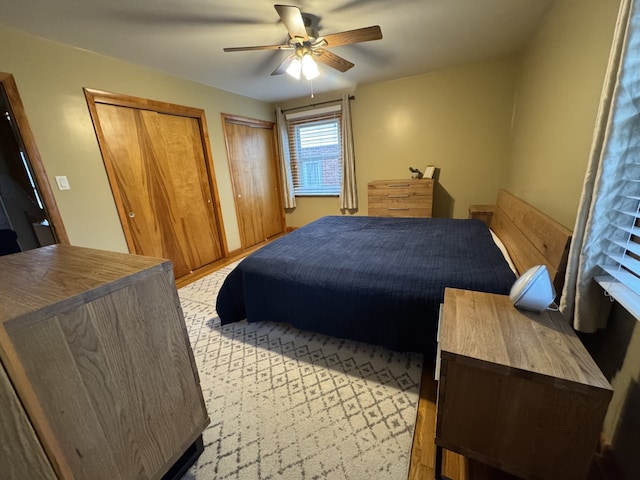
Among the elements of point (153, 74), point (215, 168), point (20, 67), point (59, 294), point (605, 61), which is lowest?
point (59, 294)

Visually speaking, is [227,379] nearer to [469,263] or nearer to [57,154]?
[469,263]

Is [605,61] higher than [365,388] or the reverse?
higher

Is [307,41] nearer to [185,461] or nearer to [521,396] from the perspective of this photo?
[521,396]

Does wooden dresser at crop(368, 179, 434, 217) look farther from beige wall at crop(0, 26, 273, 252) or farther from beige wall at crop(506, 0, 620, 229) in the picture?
beige wall at crop(0, 26, 273, 252)

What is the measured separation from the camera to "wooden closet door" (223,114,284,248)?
3.83 metres

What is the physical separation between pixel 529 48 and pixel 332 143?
256 cm

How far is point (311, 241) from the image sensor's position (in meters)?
2.26

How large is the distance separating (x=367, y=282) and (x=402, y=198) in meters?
2.34

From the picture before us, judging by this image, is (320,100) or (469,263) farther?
(320,100)

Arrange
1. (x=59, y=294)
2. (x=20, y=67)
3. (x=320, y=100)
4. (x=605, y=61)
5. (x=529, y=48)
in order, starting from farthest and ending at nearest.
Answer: (x=320, y=100) → (x=529, y=48) → (x=20, y=67) → (x=605, y=61) → (x=59, y=294)

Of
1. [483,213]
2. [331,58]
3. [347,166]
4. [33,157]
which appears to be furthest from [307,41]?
[483,213]

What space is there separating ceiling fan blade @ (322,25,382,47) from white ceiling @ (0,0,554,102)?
0.21 meters

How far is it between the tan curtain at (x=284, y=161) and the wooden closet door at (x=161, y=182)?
154cm

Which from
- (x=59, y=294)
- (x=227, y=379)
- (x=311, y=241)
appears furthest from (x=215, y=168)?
(x=59, y=294)
